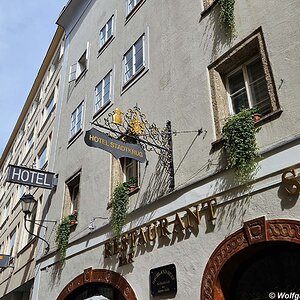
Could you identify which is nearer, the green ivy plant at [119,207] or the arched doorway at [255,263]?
the arched doorway at [255,263]

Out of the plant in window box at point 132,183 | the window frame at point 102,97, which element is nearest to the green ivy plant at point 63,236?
the plant in window box at point 132,183

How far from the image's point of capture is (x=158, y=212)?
783 cm

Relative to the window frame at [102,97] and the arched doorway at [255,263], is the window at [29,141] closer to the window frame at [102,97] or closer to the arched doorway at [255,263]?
the window frame at [102,97]

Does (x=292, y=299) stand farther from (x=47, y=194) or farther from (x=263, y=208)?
(x=47, y=194)

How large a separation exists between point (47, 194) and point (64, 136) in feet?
7.26

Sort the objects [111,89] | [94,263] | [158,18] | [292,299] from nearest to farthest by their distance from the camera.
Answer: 1. [292,299]
2. [94,263]
3. [158,18]
4. [111,89]

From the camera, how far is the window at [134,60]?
35.3 ft

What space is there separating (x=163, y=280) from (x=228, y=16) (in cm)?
514

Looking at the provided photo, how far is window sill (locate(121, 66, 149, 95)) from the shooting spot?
33.5 feet

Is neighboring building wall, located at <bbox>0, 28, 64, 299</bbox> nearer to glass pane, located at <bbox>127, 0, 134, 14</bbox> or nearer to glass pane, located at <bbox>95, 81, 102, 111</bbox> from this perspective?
glass pane, located at <bbox>95, 81, 102, 111</bbox>

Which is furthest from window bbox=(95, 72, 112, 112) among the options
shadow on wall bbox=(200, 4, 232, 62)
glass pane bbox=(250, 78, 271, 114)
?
glass pane bbox=(250, 78, 271, 114)

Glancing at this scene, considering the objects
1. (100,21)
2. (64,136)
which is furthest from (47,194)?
(100,21)

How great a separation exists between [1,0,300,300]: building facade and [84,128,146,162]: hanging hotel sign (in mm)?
23

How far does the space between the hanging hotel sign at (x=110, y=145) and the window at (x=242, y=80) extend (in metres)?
1.71
